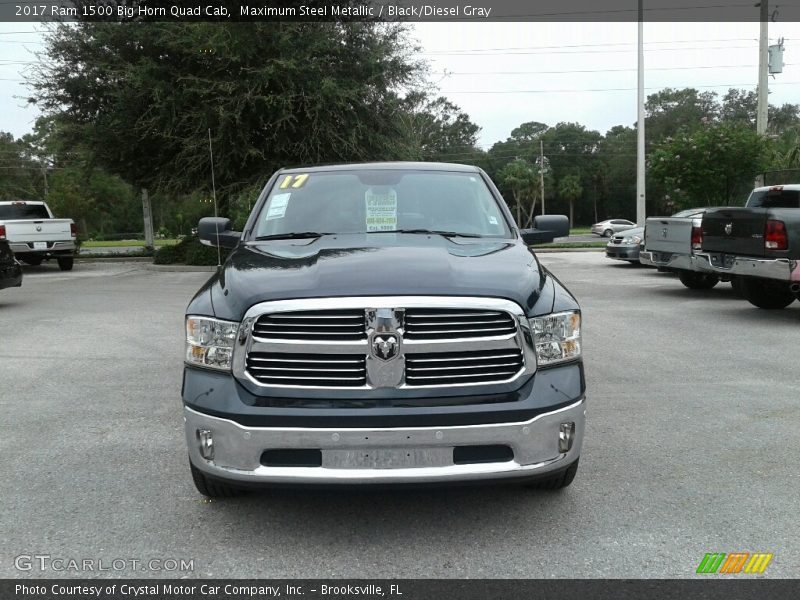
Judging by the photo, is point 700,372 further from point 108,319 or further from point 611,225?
point 611,225

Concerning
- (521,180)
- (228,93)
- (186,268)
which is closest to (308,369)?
(228,93)

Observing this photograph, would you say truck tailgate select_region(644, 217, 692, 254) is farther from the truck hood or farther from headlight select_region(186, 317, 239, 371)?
headlight select_region(186, 317, 239, 371)

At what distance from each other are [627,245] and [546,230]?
553 inches

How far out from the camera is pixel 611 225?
5291 cm

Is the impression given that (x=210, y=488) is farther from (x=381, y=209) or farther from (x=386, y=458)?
(x=381, y=209)

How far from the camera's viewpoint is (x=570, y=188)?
271 ft

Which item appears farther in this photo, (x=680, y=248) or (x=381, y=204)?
(x=680, y=248)

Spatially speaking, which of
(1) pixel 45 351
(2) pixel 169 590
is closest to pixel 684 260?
(1) pixel 45 351

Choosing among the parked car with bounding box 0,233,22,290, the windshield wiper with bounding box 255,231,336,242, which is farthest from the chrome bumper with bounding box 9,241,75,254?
the windshield wiper with bounding box 255,231,336,242

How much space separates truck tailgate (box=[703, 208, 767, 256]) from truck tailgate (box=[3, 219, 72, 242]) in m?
16.2

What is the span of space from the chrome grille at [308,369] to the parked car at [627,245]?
1643 cm

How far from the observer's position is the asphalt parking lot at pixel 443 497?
3309 millimetres

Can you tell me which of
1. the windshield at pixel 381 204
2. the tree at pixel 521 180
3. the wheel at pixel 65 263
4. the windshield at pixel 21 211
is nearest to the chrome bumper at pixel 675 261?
the windshield at pixel 381 204

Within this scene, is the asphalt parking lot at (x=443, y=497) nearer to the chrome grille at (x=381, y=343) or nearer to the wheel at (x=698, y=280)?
the chrome grille at (x=381, y=343)
